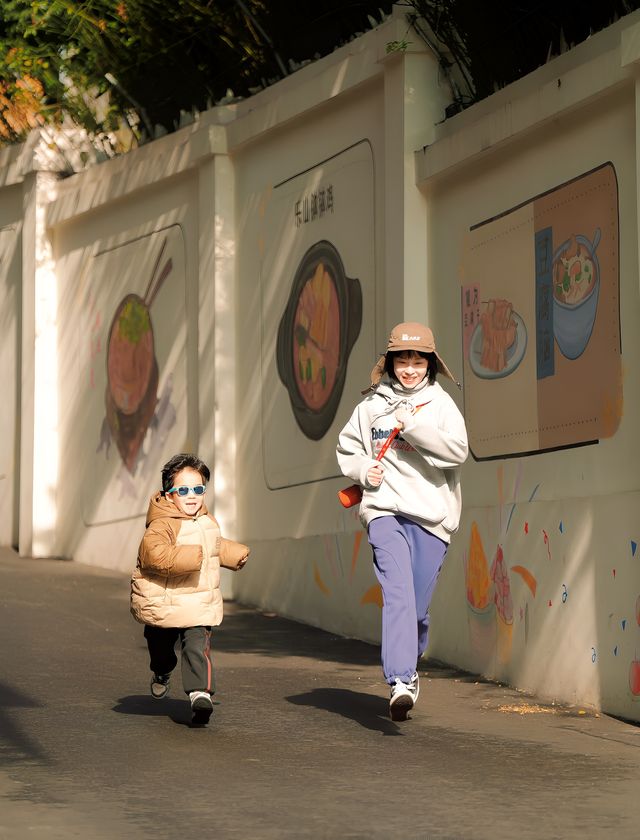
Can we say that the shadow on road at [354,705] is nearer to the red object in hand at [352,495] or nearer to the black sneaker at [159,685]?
the black sneaker at [159,685]

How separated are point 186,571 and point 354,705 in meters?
1.39

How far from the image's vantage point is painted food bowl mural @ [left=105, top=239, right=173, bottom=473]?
46.3ft

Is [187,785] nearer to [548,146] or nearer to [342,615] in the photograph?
[548,146]

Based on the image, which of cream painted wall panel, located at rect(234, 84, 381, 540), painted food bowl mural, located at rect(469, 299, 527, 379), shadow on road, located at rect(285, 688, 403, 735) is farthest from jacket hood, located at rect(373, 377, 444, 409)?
cream painted wall panel, located at rect(234, 84, 381, 540)

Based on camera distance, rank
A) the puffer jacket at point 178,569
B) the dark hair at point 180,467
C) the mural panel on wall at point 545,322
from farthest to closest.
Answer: the mural panel on wall at point 545,322 < the dark hair at point 180,467 < the puffer jacket at point 178,569

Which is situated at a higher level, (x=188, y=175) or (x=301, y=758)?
(x=188, y=175)

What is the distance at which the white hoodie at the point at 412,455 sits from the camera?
737 centimetres

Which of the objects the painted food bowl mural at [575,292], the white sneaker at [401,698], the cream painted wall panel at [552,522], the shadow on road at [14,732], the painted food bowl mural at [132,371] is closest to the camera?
the shadow on road at [14,732]

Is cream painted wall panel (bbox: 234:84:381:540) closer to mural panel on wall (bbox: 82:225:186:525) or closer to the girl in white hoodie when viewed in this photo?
mural panel on wall (bbox: 82:225:186:525)

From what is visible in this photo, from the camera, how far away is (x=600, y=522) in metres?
8.14

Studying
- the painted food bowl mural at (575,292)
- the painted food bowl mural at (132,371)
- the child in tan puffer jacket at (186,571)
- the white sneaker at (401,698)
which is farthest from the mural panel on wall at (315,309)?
the white sneaker at (401,698)

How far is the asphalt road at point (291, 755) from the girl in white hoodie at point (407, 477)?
1.78 ft

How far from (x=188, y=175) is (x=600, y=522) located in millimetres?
6537

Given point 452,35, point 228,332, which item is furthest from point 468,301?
point 228,332
